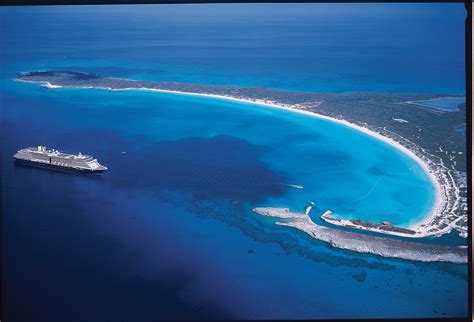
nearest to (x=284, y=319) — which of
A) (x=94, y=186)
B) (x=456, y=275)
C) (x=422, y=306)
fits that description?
(x=422, y=306)

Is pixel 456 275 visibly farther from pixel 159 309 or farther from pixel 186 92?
pixel 186 92

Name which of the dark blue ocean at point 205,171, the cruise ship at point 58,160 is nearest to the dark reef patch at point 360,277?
the dark blue ocean at point 205,171

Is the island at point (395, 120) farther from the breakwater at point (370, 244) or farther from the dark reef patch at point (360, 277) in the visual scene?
the dark reef patch at point (360, 277)

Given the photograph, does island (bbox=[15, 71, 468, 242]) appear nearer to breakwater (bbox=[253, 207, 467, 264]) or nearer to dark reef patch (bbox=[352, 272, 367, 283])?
breakwater (bbox=[253, 207, 467, 264])

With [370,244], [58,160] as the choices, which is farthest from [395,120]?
[58,160]

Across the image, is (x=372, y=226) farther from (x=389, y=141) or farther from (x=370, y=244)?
(x=389, y=141)

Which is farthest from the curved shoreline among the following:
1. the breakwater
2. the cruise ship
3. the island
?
the cruise ship
